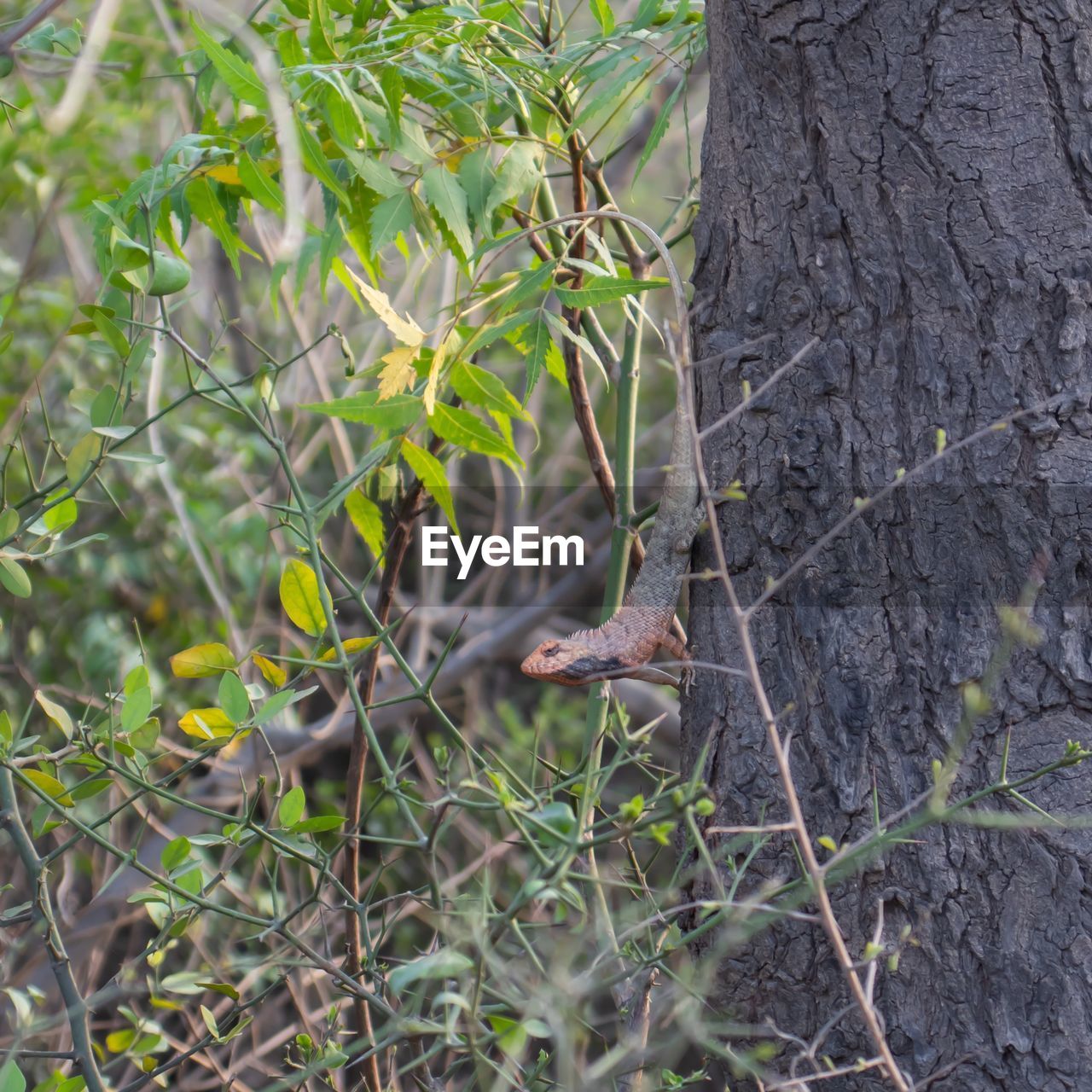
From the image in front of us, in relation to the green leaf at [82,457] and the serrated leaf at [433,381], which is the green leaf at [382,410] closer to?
the serrated leaf at [433,381]

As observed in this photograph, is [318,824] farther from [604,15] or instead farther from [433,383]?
[604,15]

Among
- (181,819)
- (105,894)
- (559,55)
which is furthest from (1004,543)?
(181,819)

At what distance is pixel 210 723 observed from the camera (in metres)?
1.12

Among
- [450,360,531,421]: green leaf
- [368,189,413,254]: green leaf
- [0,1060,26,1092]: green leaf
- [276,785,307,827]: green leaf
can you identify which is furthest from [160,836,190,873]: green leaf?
[368,189,413,254]: green leaf

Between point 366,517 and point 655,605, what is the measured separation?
40 cm

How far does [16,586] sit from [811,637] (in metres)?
0.90

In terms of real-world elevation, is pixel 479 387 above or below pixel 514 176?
below

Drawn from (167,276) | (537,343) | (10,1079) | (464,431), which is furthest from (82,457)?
(10,1079)

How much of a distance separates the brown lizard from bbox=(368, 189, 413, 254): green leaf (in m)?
0.39

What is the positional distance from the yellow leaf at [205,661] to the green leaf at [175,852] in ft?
0.58

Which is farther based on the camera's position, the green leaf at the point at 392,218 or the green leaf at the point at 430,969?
the green leaf at the point at 392,218

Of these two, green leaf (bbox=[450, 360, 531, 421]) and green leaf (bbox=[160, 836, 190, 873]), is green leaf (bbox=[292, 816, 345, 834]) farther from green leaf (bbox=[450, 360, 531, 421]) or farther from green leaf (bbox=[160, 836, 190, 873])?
green leaf (bbox=[450, 360, 531, 421])

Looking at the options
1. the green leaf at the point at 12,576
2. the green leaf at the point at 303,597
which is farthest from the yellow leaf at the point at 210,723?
the green leaf at the point at 12,576

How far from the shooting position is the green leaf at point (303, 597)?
1188 millimetres
